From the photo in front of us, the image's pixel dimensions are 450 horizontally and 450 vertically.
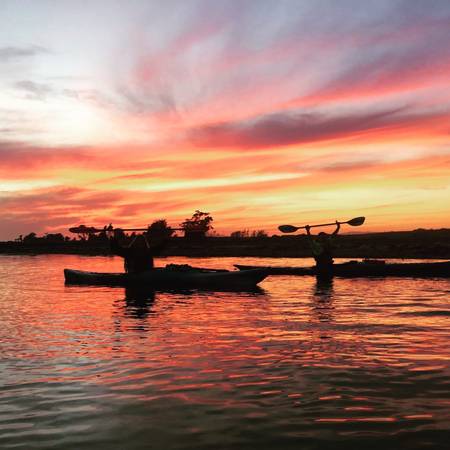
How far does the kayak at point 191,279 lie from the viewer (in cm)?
2289

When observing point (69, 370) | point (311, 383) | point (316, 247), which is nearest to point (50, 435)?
point (69, 370)

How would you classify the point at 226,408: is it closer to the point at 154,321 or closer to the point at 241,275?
the point at 154,321

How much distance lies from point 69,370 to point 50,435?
10.2ft

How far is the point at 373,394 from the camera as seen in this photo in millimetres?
7324

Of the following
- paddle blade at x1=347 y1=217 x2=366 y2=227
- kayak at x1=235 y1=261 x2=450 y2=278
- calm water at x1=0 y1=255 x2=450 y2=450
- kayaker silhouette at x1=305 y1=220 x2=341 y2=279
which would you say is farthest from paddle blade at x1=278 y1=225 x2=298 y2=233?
calm water at x1=0 y1=255 x2=450 y2=450

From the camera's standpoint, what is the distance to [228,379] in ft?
27.2

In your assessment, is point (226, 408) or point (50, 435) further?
point (226, 408)

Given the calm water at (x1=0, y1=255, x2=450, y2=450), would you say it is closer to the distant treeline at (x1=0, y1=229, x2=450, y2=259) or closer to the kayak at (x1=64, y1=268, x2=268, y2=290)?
the kayak at (x1=64, y1=268, x2=268, y2=290)

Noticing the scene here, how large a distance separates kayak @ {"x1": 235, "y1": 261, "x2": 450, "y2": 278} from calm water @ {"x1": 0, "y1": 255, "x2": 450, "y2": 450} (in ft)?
32.4

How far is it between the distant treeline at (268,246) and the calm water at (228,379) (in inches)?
720

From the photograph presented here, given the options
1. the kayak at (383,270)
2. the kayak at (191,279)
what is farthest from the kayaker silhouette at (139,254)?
the kayak at (383,270)

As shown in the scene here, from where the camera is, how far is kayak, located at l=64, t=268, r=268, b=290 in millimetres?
22891

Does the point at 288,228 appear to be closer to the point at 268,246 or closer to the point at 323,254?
the point at 323,254

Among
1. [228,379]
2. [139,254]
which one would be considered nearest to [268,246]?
[139,254]
